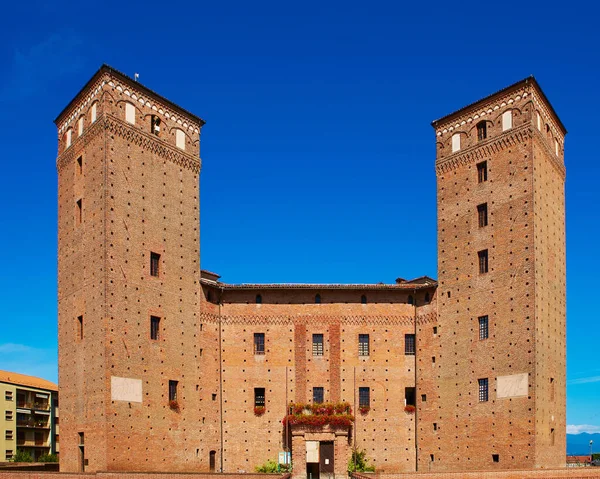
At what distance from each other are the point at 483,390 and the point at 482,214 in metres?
8.79

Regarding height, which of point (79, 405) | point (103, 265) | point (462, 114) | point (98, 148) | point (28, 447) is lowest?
point (28, 447)

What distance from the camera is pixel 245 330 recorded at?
3844cm

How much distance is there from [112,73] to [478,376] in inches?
910

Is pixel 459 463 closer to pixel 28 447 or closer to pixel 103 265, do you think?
pixel 103 265

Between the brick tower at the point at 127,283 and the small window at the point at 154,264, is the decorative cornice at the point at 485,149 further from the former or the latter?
the small window at the point at 154,264

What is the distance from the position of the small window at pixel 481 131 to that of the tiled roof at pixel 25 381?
45257 millimetres

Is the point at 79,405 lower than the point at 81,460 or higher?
higher

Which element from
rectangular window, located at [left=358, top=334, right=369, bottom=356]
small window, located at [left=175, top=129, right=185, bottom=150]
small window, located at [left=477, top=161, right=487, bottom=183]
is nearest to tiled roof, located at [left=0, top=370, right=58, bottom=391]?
small window, located at [left=175, top=129, right=185, bottom=150]

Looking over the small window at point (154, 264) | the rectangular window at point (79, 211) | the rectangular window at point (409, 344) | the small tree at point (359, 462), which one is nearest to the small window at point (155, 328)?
the small window at point (154, 264)

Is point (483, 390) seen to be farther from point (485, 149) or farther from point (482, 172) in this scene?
point (485, 149)

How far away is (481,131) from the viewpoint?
37312 millimetres

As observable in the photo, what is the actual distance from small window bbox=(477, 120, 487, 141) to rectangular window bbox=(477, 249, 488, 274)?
608cm

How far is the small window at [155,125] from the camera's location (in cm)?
3658

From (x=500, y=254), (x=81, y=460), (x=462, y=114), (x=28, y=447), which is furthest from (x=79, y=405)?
(x=28, y=447)
